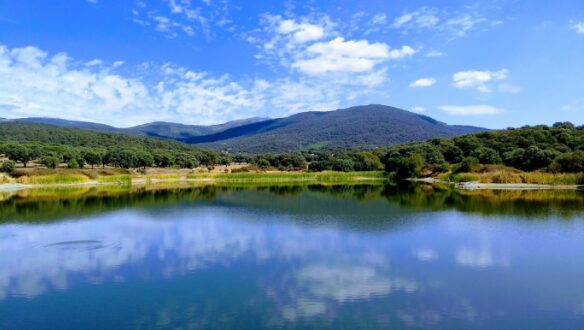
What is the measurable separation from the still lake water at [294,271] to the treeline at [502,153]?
98.8 ft

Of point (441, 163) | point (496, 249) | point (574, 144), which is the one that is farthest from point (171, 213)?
point (574, 144)

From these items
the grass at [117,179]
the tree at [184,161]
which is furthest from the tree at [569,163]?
the tree at [184,161]

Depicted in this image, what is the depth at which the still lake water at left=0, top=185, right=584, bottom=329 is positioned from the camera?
32.3 ft

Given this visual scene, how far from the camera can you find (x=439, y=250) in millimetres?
16406

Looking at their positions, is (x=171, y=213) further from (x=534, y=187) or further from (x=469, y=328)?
(x=534, y=187)

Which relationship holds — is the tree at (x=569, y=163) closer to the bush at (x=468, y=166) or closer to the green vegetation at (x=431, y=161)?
the green vegetation at (x=431, y=161)

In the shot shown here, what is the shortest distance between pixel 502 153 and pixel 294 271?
60.4m

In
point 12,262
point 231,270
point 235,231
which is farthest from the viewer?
point 235,231

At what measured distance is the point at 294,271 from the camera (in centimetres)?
1355

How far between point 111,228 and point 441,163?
56986 mm

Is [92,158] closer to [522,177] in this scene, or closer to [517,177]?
[517,177]

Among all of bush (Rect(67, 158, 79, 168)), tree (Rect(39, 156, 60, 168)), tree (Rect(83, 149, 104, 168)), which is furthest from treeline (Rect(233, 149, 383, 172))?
tree (Rect(39, 156, 60, 168))

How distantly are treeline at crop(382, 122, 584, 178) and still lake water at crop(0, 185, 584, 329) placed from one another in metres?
30.1

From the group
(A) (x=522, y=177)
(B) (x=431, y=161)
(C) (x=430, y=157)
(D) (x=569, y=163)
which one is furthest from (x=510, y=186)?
(C) (x=430, y=157)
